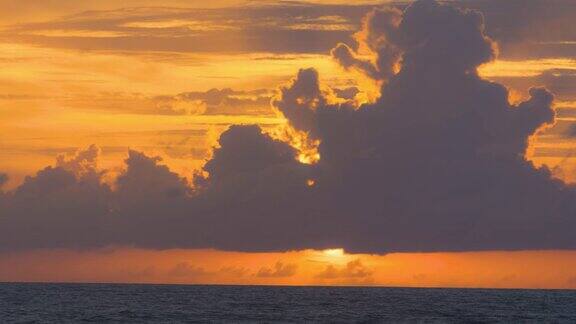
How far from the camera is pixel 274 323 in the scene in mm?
165375

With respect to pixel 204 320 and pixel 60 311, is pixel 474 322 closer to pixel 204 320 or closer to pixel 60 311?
pixel 204 320

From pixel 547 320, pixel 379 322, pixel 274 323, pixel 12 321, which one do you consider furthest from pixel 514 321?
pixel 12 321

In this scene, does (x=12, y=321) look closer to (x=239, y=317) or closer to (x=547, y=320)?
(x=239, y=317)

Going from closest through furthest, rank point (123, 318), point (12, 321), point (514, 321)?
point (12, 321) → point (123, 318) → point (514, 321)

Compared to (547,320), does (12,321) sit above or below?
below

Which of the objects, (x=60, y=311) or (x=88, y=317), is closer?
(x=88, y=317)

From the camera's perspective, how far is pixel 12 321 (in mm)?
161875

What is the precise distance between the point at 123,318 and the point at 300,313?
36.8 meters

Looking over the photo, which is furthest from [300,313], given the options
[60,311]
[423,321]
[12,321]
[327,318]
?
[12,321]

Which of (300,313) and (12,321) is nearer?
(12,321)

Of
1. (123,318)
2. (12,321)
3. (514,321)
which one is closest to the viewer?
(12,321)

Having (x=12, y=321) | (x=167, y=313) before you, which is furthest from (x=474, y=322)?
(x=12, y=321)

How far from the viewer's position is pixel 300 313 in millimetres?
195875

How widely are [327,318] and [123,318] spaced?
110 ft
